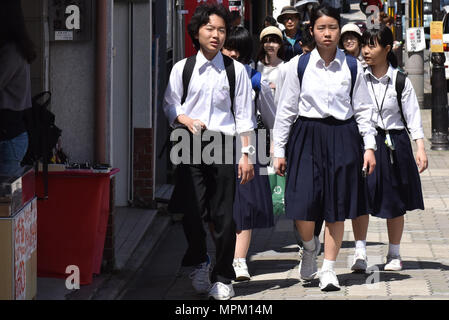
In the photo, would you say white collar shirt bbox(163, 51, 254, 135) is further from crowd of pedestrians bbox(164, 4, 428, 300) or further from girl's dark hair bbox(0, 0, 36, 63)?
girl's dark hair bbox(0, 0, 36, 63)

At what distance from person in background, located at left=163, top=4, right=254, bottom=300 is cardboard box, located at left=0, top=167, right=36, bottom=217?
45.1 inches

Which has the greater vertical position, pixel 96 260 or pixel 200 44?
pixel 200 44

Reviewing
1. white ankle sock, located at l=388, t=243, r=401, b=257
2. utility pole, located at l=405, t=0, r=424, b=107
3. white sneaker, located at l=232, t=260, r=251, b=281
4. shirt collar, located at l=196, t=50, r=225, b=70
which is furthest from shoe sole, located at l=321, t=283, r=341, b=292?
utility pole, located at l=405, t=0, r=424, b=107

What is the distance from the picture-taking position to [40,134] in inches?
286

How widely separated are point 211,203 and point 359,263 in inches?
56.9

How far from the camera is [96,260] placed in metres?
7.98

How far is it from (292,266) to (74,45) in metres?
2.31

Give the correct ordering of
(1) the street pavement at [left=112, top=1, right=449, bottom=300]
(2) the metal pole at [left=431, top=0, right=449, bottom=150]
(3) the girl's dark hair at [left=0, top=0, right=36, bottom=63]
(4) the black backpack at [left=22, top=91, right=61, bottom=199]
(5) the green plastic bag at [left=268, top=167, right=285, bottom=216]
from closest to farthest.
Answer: (3) the girl's dark hair at [left=0, top=0, right=36, bottom=63] < (4) the black backpack at [left=22, top=91, right=61, bottom=199] < (1) the street pavement at [left=112, top=1, right=449, bottom=300] < (5) the green plastic bag at [left=268, top=167, right=285, bottom=216] < (2) the metal pole at [left=431, top=0, right=449, bottom=150]

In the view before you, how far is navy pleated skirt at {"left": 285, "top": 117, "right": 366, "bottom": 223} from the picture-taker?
7547mm

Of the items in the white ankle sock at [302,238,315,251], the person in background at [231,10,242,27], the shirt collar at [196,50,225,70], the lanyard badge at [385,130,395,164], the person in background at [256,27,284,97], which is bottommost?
the white ankle sock at [302,238,315,251]
